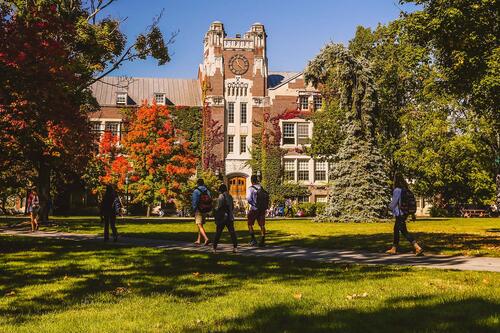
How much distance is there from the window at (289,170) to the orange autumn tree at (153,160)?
11624 mm

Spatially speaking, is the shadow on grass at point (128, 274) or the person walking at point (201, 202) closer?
the shadow on grass at point (128, 274)

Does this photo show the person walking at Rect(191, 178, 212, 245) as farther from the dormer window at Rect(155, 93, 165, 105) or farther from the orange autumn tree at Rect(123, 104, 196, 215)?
the dormer window at Rect(155, 93, 165, 105)

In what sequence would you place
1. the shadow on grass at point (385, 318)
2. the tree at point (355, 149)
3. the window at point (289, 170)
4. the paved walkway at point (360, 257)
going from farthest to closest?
the window at point (289, 170)
the tree at point (355, 149)
the paved walkway at point (360, 257)
the shadow on grass at point (385, 318)

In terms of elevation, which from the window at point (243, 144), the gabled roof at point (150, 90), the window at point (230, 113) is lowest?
the window at point (243, 144)

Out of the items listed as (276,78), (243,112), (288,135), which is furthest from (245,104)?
(276,78)

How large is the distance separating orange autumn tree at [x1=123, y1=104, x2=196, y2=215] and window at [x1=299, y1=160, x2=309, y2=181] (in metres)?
13.1

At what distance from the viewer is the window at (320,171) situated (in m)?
51.8

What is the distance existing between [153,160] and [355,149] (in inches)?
696

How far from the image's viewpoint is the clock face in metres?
52.2

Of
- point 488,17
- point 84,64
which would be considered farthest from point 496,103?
point 84,64

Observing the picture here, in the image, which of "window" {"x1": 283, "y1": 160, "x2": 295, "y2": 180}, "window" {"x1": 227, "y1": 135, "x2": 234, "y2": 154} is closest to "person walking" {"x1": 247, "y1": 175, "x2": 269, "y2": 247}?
"window" {"x1": 283, "y1": 160, "x2": 295, "y2": 180}

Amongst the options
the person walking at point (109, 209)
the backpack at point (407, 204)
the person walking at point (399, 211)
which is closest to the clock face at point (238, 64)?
the person walking at point (109, 209)

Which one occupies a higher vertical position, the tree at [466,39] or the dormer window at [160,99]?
the dormer window at [160,99]

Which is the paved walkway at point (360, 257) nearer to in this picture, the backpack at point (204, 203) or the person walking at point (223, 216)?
the person walking at point (223, 216)
